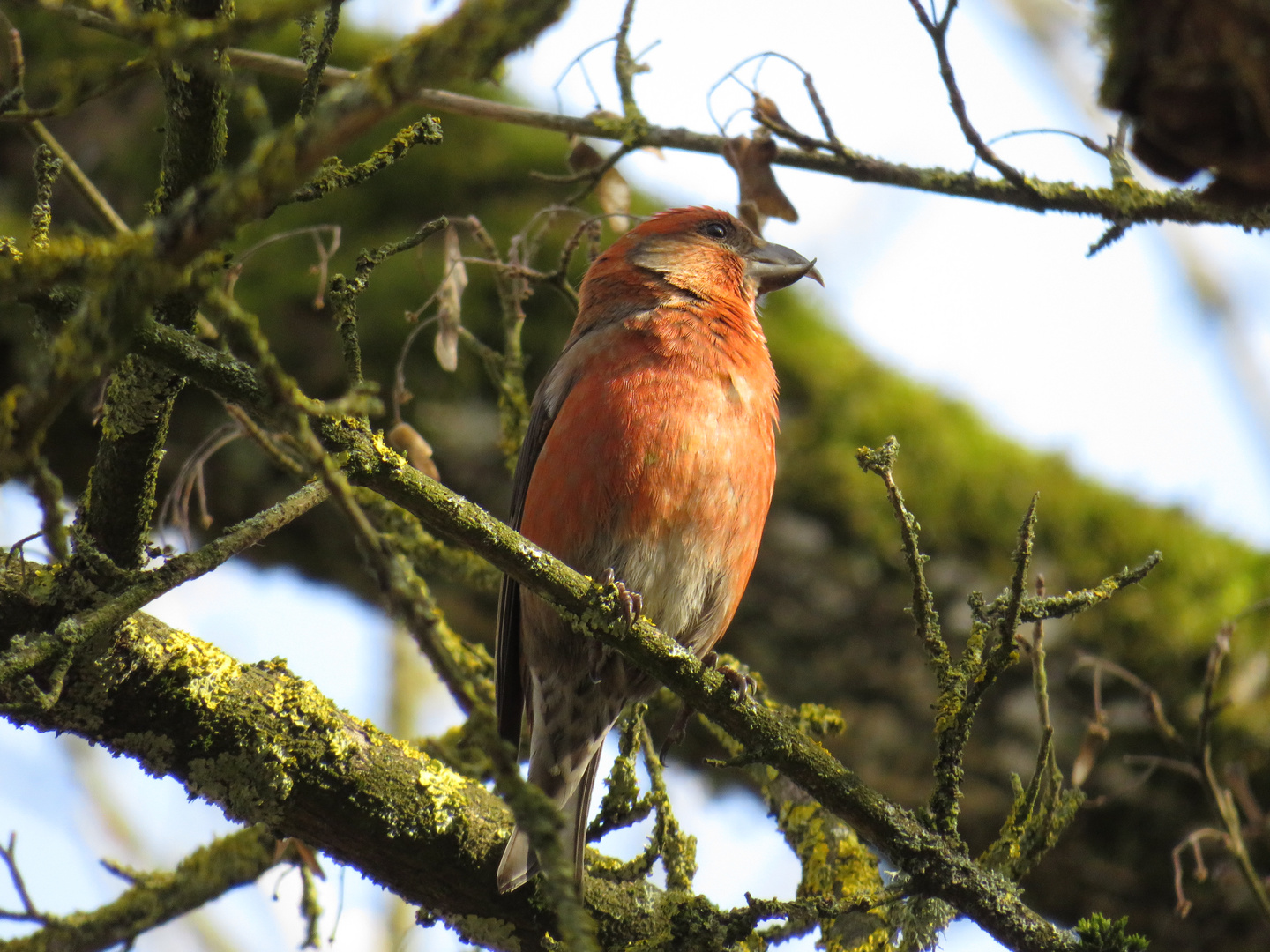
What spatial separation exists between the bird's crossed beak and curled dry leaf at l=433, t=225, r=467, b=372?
58.5 inches

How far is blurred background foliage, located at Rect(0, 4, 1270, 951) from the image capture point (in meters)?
5.17

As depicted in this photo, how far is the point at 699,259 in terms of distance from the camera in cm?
418

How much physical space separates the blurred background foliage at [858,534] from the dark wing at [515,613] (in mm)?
1626

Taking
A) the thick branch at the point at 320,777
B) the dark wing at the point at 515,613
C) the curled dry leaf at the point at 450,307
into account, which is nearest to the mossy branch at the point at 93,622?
the thick branch at the point at 320,777

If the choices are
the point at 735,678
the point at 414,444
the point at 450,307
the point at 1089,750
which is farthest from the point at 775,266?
the point at 1089,750

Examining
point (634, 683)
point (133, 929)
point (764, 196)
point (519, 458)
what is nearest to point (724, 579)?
point (634, 683)

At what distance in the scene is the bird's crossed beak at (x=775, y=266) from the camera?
14.0 feet

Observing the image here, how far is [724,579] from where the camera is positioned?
347 cm

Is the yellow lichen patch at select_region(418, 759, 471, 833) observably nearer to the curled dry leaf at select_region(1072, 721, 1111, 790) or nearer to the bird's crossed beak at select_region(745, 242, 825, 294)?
the curled dry leaf at select_region(1072, 721, 1111, 790)

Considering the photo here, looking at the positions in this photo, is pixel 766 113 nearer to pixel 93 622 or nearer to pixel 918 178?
pixel 918 178

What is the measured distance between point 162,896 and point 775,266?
2.90 meters

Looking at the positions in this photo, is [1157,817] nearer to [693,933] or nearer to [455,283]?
[693,933]

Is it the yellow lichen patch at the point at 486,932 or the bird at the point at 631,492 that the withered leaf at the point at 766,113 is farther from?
the yellow lichen patch at the point at 486,932

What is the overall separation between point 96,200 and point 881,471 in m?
1.71
